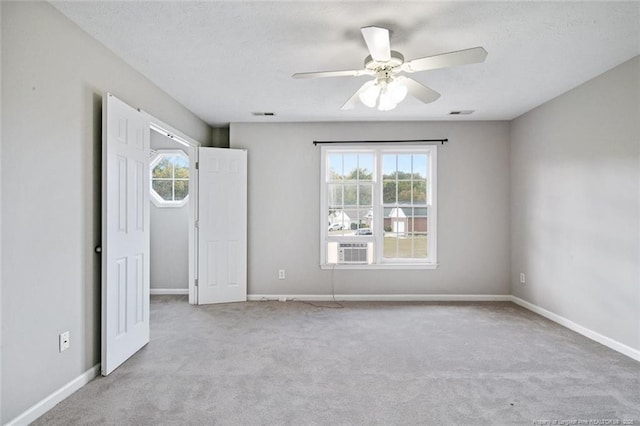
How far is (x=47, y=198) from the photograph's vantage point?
206 cm

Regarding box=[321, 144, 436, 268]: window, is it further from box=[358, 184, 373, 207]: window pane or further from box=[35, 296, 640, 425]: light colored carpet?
box=[35, 296, 640, 425]: light colored carpet

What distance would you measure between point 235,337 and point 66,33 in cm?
279

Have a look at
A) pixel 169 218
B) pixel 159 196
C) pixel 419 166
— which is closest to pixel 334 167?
pixel 419 166

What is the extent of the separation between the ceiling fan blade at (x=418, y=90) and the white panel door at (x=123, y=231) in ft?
7.25

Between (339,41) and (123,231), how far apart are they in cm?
226

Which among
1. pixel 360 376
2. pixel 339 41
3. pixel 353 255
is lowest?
pixel 360 376

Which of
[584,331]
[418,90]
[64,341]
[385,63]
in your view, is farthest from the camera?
[584,331]

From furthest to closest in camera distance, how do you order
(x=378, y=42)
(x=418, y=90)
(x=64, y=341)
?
1. (x=418, y=90)
2. (x=64, y=341)
3. (x=378, y=42)

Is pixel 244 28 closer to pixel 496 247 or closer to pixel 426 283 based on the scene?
pixel 426 283

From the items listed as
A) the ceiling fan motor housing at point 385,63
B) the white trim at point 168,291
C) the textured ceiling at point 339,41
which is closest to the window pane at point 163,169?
the white trim at point 168,291

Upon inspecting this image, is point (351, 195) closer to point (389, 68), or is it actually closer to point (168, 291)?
point (389, 68)

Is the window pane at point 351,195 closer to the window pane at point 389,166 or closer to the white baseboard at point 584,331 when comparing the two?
the window pane at point 389,166

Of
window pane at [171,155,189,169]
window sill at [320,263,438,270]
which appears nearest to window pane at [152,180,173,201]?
window pane at [171,155,189,169]

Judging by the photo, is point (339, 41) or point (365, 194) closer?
point (339, 41)
